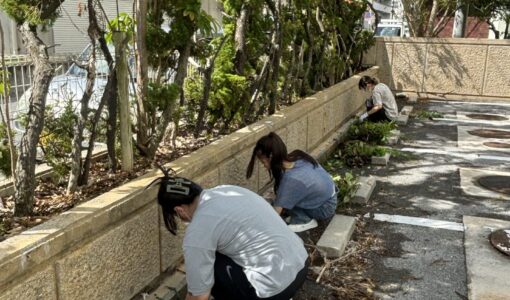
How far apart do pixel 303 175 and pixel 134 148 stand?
1446 millimetres

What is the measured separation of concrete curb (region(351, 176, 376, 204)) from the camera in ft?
18.3

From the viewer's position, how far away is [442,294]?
12.3ft

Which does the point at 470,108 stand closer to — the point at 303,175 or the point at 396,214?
the point at 396,214

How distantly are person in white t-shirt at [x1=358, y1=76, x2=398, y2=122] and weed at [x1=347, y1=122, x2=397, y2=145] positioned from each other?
1.85 ft

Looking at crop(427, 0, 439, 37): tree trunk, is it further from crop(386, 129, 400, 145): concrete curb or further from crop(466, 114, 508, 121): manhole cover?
crop(386, 129, 400, 145): concrete curb

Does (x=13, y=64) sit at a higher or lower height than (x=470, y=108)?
higher

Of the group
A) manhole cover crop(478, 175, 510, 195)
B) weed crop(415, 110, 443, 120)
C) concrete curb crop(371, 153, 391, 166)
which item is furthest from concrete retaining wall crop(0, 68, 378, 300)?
weed crop(415, 110, 443, 120)

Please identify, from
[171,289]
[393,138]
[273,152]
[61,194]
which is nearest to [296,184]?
[273,152]

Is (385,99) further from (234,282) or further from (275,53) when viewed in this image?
(234,282)

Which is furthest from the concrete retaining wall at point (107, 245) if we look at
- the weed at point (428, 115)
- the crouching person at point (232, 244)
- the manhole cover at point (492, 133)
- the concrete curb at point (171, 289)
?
the weed at point (428, 115)

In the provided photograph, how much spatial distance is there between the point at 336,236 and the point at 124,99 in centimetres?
211

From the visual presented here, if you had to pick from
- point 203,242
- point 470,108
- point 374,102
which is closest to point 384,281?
point 203,242

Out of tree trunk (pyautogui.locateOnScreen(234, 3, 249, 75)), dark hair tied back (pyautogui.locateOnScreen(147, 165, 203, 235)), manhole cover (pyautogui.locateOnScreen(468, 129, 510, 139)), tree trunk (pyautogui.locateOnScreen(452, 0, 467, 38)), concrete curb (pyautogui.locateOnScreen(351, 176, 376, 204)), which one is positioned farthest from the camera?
tree trunk (pyautogui.locateOnScreen(452, 0, 467, 38))

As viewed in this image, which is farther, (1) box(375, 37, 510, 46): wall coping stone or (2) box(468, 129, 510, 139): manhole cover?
(1) box(375, 37, 510, 46): wall coping stone
